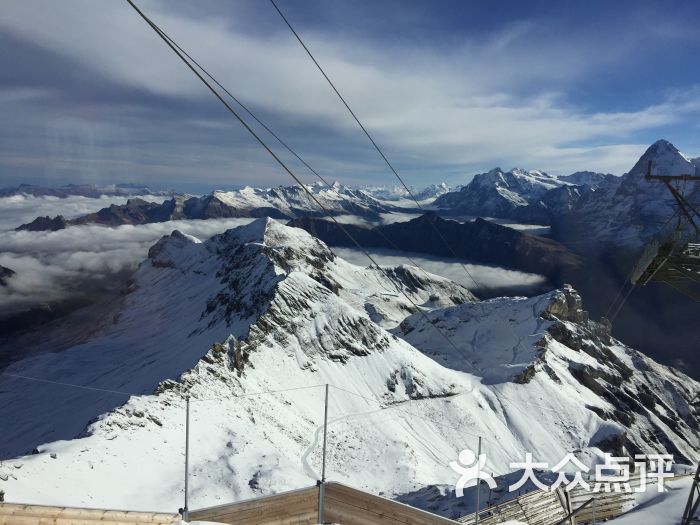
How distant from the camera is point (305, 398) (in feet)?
234

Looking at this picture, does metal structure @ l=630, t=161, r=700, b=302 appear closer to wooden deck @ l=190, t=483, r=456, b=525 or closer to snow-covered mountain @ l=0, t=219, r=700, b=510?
wooden deck @ l=190, t=483, r=456, b=525

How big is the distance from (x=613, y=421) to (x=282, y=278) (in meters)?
78.2

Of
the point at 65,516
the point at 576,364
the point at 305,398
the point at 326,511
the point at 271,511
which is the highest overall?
the point at 576,364

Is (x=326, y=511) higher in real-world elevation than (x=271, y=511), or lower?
lower

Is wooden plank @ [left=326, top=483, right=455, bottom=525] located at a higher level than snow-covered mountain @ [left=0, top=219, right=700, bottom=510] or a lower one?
lower

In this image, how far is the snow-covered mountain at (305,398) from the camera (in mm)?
36031

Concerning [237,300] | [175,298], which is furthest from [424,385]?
[175,298]

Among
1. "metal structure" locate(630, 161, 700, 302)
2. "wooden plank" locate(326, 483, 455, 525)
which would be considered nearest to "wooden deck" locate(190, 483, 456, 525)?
"wooden plank" locate(326, 483, 455, 525)

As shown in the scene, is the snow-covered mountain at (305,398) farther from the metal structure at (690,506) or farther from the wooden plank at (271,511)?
the metal structure at (690,506)

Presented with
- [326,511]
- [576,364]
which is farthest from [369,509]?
[576,364]

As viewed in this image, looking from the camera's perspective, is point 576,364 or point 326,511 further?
point 576,364

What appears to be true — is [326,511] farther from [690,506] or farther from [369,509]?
[690,506]

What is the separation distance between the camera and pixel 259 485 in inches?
1499

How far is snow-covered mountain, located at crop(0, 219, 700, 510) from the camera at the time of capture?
36.0 m
